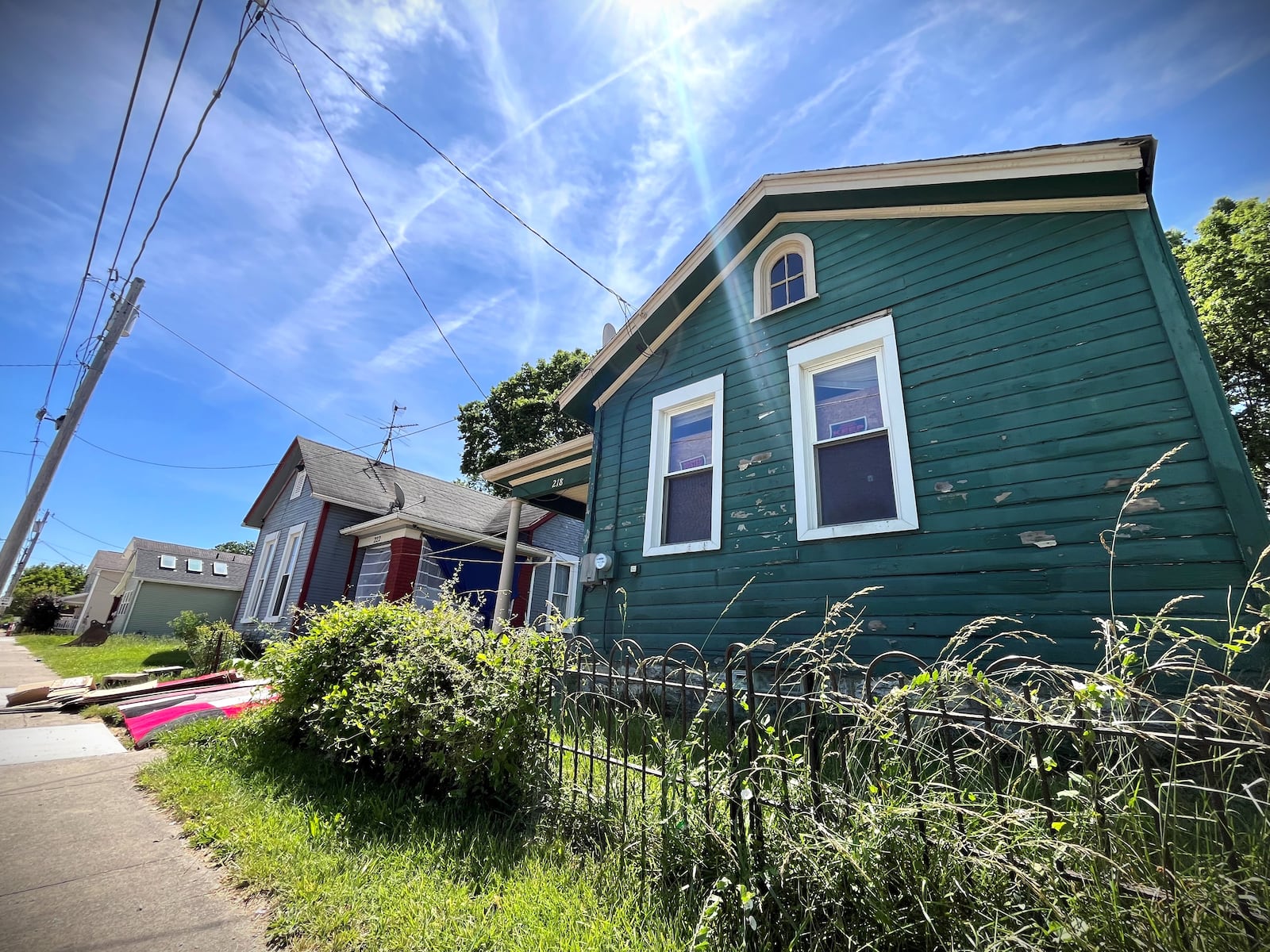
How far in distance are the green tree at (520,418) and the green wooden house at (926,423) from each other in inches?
651

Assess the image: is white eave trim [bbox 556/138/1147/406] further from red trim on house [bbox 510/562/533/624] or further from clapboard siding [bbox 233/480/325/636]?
clapboard siding [bbox 233/480/325/636]

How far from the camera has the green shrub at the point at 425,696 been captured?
2.90 metres

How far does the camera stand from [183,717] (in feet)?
17.3

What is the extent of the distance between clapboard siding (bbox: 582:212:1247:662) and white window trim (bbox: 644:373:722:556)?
11 centimetres

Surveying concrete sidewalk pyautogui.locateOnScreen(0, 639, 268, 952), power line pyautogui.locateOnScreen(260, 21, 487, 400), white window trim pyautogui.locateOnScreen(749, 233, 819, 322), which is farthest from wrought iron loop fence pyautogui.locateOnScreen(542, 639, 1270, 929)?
power line pyautogui.locateOnScreen(260, 21, 487, 400)

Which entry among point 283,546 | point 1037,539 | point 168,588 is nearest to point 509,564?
point 1037,539

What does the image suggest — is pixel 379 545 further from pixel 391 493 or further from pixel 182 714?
pixel 182 714

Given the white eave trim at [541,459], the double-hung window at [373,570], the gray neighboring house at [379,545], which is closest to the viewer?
the white eave trim at [541,459]

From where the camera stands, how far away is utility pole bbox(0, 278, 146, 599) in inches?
264

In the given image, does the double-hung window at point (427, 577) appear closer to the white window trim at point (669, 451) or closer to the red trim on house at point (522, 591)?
the red trim on house at point (522, 591)

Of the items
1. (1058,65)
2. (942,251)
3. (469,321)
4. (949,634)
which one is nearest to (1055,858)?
(949,634)

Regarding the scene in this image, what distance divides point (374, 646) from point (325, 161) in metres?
5.53

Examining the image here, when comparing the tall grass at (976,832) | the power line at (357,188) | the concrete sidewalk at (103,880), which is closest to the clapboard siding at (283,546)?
the power line at (357,188)

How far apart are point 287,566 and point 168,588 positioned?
16.4 metres
